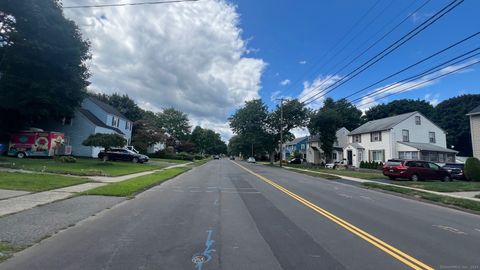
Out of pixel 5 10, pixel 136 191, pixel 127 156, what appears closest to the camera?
pixel 136 191

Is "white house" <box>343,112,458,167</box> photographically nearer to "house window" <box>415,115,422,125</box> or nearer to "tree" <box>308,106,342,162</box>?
"house window" <box>415,115,422,125</box>

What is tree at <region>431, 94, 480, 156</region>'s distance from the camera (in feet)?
240

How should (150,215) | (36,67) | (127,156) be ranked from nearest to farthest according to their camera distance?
(150,215), (36,67), (127,156)

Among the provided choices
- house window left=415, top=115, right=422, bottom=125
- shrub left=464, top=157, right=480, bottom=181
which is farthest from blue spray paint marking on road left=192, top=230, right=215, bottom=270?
house window left=415, top=115, right=422, bottom=125

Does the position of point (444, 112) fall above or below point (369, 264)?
above

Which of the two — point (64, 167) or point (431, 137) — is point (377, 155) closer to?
point (431, 137)

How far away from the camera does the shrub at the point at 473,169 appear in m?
26.3

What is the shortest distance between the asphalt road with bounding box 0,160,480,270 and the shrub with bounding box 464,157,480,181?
18425mm

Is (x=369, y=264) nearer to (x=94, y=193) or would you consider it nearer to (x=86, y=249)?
(x=86, y=249)

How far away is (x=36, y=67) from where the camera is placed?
32156 millimetres

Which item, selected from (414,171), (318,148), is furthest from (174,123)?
(414,171)

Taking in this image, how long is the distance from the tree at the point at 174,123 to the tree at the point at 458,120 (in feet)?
208

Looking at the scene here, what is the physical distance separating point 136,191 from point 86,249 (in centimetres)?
869

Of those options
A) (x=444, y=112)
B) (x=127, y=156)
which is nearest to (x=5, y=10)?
(x=127, y=156)
